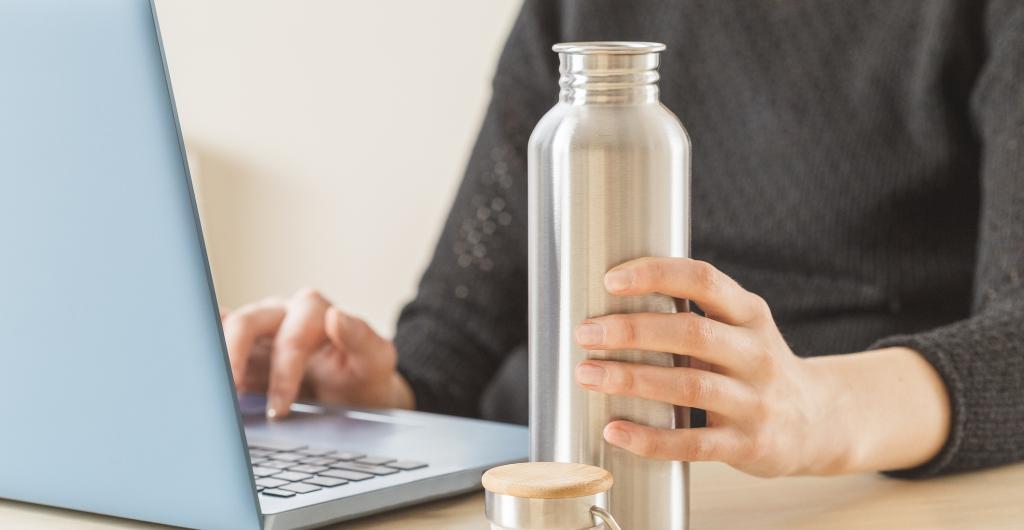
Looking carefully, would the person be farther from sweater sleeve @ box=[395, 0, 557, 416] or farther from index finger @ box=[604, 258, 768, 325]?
index finger @ box=[604, 258, 768, 325]

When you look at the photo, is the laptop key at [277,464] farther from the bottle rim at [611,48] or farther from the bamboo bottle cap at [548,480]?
the bottle rim at [611,48]

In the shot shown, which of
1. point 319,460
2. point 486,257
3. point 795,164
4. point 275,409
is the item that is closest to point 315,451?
point 319,460

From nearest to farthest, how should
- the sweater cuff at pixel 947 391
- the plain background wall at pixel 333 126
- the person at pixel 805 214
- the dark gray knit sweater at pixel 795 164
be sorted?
the sweater cuff at pixel 947 391 < the person at pixel 805 214 < the dark gray knit sweater at pixel 795 164 < the plain background wall at pixel 333 126

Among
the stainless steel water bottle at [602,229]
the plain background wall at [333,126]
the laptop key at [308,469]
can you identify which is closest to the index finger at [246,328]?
the laptop key at [308,469]

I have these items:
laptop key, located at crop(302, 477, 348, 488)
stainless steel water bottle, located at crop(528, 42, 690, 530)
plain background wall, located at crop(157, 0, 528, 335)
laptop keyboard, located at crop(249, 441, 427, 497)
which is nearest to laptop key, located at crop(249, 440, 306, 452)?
laptop keyboard, located at crop(249, 441, 427, 497)

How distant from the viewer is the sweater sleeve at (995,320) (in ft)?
2.43

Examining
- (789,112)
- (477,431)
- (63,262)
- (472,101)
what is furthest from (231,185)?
(63,262)

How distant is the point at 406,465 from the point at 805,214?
0.60 metres

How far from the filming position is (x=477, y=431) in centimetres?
80

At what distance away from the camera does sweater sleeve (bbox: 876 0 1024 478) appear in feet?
2.43

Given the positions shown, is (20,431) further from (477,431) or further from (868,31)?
(868,31)

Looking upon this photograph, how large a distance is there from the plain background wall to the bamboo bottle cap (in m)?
2.18

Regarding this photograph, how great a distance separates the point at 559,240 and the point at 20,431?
30cm

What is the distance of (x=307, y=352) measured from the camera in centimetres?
94
